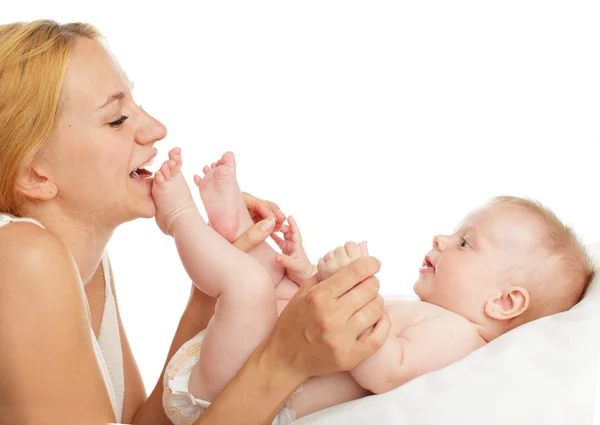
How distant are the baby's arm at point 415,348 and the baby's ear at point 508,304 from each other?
67mm

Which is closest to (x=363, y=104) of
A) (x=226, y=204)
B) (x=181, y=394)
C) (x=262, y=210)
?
(x=262, y=210)

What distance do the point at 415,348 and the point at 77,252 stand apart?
2.84ft

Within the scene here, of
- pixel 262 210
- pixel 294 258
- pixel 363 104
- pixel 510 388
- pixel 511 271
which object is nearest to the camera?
pixel 510 388

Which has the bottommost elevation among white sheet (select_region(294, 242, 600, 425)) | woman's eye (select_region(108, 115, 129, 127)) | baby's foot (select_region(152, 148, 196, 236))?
white sheet (select_region(294, 242, 600, 425))

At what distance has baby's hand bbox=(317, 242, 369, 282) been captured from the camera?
1749mm

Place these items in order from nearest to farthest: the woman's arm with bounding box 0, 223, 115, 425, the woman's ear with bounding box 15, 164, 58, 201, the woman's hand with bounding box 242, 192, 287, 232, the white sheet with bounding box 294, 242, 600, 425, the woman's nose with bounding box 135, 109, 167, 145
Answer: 1. the white sheet with bounding box 294, 242, 600, 425
2. the woman's arm with bounding box 0, 223, 115, 425
3. the woman's ear with bounding box 15, 164, 58, 201
4. the woman's nose with bounding box 135, 109, 167, 145
5. the woman's hand with bounding box 242, 192, 287, 232

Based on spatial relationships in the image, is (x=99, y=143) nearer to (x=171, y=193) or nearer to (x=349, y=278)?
(x=171, y=193)

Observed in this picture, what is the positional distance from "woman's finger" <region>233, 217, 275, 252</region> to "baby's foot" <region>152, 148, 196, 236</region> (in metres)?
0.16

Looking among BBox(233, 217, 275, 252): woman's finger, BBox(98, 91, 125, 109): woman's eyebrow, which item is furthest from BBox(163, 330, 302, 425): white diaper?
BBox(98, 91, 125, 109): woman's eyebrow

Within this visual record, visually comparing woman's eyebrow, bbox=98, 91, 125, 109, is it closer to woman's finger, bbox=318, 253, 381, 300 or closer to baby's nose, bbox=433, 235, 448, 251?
woman's finger, bbox=318, 253, 381, 300

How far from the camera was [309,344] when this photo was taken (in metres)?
1.62

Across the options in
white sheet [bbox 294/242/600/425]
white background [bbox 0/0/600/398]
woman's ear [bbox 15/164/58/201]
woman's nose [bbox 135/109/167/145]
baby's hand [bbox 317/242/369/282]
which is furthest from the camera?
white background [bbox 0/0/600/398]

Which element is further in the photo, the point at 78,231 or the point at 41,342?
the point at 78,231

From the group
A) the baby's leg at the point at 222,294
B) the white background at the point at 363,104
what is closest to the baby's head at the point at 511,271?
the baby's leg at the point at 222,294
